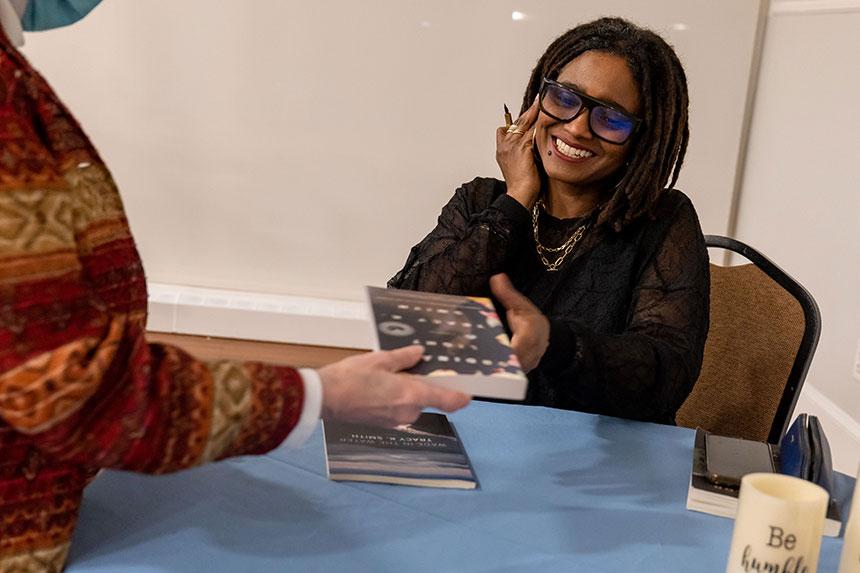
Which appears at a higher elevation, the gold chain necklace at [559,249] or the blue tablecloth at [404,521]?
the gold chain necklace at [559,249]

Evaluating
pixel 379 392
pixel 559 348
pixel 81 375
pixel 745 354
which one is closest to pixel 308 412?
pixel 379 392

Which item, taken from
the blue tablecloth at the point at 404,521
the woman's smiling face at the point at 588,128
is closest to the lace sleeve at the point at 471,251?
the woman's smiling face at the point at 588,128

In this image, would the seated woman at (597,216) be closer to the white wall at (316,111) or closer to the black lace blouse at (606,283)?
the black lace blouse at (606,283)

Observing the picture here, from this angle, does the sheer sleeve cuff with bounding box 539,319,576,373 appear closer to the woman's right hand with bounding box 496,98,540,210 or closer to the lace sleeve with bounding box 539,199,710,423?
the lace sleeve with bounding box 539,199,710,423

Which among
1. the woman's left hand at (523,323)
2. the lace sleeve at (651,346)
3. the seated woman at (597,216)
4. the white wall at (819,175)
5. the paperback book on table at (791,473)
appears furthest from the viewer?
the white wall at (819,175)

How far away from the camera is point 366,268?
4301 mm

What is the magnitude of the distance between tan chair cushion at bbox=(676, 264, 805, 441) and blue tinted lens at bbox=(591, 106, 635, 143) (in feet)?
1.43

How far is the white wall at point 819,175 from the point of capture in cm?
315

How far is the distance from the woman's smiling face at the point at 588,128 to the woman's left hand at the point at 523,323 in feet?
1.73

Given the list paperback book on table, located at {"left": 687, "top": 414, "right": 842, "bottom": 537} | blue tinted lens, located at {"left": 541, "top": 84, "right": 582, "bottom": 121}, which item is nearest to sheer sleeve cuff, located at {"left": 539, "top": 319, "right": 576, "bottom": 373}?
paperback book on table, located at {"left": 687, "top": 414, "right": 842, "bottom": 537}

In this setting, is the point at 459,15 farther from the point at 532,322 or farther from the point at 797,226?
the point at 532,322

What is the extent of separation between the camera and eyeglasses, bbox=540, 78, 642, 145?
1.92 m

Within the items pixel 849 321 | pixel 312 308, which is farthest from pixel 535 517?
pixel 312 308

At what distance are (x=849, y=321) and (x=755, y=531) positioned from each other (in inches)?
91.6
